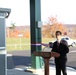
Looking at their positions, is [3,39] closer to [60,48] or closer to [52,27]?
[60,48]

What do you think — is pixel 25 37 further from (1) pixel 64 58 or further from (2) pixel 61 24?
(1) pixel 64 58

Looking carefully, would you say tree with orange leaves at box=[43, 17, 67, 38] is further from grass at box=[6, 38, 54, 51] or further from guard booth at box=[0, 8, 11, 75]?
guard booth at box=[0, 8, 11, 75]

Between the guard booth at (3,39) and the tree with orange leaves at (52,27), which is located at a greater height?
the tree with orange leaves at (52,27)

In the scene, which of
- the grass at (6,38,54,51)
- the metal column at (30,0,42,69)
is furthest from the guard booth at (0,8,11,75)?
the grass at (6,38,54,51)

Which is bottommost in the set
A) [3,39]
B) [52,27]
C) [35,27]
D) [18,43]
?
[18,43]

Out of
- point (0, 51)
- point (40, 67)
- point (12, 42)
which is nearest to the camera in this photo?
point (0, 51)

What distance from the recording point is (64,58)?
8.40 meters

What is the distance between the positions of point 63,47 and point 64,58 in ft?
1.31

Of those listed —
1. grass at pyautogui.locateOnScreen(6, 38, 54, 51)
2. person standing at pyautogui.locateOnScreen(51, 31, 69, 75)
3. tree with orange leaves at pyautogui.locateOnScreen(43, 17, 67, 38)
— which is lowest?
grass at pyautogui.locateOnScreen(6, 38, 54, 51)

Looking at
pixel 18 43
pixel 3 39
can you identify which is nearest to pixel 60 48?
pixel 3 39

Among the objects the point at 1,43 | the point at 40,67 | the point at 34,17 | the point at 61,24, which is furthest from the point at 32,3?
the point at 61,24

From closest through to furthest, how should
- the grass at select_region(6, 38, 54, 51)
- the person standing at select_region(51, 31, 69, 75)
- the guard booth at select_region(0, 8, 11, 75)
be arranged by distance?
the guard booth at select_region(0, 8, 11, 75), the person standing at select_region(51, 31, 69, 75), the grass at select_region(6, 38, 54, 51)

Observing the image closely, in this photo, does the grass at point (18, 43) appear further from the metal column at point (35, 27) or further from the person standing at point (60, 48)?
the person standing at point (60, 48)

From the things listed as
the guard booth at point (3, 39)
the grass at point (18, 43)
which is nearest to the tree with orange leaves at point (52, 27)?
the grass at point (18, 43)
